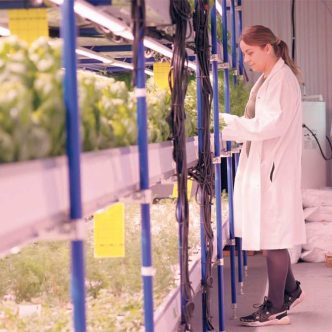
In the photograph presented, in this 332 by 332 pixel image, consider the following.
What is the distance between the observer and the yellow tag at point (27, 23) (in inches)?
80.8

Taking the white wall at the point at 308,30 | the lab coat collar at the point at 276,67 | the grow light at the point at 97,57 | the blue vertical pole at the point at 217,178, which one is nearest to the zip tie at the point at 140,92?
the blue vertical pole at the point at 217,178

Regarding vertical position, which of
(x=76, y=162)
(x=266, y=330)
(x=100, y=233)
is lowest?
(x=266, y=330)

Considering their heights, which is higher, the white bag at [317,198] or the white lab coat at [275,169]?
the white lab coat at [275,169]

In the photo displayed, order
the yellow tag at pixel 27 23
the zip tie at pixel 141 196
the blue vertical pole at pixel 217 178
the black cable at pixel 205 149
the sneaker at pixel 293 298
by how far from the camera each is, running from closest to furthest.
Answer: the yellow tag at pixel 27 23, the zip tie at pixel 141 196, the black cable at pixel 205 149, the blue vertical pole at pixel 217 178, the sneaker at pixel 293 298

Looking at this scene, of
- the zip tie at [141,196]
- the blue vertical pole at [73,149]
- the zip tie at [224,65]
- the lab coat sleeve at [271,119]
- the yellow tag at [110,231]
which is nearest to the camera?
the blue vertical pole at [73,149]

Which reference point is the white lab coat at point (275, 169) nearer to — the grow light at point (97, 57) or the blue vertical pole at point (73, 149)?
the grow light at point (97, 57)

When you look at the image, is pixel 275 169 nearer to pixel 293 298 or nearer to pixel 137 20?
pixel 293 298

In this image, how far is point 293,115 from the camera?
4.87 meters

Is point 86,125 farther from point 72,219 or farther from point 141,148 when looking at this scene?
point 141,148

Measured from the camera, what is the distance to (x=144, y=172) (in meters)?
2.36

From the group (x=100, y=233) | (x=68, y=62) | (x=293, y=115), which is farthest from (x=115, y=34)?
(x=293, y=115)

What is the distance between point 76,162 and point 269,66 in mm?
3630

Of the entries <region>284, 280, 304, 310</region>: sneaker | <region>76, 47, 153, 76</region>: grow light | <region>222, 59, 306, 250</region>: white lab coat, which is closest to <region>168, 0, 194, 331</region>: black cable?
<region>76, 47, 153, 76</region>: grow light

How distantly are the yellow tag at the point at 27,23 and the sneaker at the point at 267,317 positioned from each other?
3.45 m
